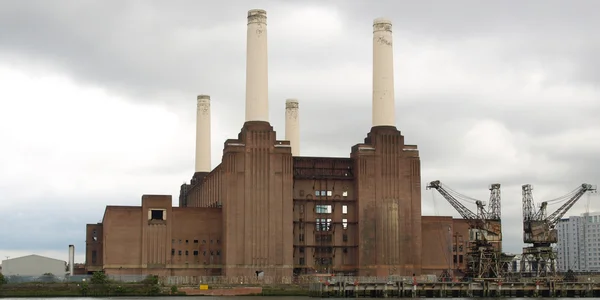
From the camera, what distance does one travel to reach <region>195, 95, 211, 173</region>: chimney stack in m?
167

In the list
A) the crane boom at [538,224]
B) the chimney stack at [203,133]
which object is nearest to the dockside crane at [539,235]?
the crane boom at [538,224]

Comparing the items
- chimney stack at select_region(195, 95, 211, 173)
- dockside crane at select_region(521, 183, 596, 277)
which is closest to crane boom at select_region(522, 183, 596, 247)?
dockside crane at select_region(521, 183, 596, 277)

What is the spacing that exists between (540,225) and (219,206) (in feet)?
153

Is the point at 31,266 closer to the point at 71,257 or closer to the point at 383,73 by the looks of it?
the point at 71,257

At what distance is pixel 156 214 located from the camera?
12619 cm

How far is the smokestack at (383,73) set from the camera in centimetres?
12912

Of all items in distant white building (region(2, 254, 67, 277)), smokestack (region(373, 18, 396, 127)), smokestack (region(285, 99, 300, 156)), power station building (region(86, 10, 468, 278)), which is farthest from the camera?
smokestack (region(285, 99, 300, 156))

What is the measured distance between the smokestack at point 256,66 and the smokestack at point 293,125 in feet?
127

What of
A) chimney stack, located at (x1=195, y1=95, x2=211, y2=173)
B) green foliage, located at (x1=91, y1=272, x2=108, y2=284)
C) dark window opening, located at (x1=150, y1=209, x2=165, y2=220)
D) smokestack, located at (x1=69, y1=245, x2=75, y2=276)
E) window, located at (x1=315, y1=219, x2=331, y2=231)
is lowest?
green foliage, located at (x1=91, y1=272, x2=108, y2=284)

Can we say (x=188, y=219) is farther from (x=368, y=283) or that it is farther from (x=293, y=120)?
(x=293, y=120)

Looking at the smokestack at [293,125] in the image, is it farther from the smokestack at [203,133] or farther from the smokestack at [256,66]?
the smokestack at [256,66]

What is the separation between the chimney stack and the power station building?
110ft

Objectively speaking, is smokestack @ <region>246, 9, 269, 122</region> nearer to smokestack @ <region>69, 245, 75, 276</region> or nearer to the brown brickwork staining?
the brown brickwork staining

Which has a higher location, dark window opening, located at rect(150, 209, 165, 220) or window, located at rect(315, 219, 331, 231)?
dark window opening, located at rect(150, 209, 165, 220)
